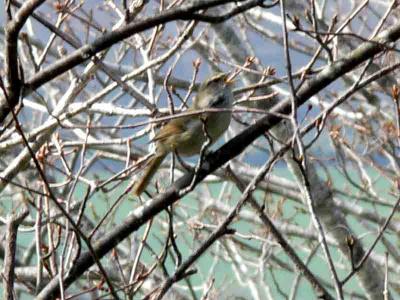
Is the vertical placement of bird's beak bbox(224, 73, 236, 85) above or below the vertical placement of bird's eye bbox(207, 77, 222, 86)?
below

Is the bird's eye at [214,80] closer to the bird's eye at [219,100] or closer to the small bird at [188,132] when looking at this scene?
the small bird at [188,132]

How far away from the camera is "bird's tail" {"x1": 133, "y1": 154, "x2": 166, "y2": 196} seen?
4770 mm

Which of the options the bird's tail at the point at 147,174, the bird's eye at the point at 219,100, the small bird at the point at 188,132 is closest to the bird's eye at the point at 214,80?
the small bird at the point at 188,132

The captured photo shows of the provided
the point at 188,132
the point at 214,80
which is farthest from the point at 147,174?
the point at 214,80

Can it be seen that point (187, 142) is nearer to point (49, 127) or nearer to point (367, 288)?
point (49, 127)

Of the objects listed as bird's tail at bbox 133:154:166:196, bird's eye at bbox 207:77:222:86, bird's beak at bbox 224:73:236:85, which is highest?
bird's eye at bbox 207:77:222:86

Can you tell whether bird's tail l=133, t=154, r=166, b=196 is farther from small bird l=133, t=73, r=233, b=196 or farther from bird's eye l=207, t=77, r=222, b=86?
bird's eye l=207, t=77, r=222, b=86

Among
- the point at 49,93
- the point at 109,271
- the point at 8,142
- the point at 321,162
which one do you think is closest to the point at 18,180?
the point at 49,93

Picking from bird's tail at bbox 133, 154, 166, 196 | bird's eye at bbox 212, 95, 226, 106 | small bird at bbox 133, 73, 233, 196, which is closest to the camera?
bird's tail at bbox 133, 154, 166, 196

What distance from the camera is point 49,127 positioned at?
16.6 feet

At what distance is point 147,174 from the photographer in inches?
193

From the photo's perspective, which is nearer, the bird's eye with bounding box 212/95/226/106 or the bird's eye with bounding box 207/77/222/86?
the bird's eye with bounding box 212/95/226/106

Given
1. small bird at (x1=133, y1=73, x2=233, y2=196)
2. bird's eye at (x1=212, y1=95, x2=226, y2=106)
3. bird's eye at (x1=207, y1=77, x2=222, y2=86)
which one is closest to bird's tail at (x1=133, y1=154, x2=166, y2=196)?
small bird at (x1=133, y1=73, x2=233, y2=196)

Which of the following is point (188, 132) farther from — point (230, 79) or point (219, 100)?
point (230, 79)
